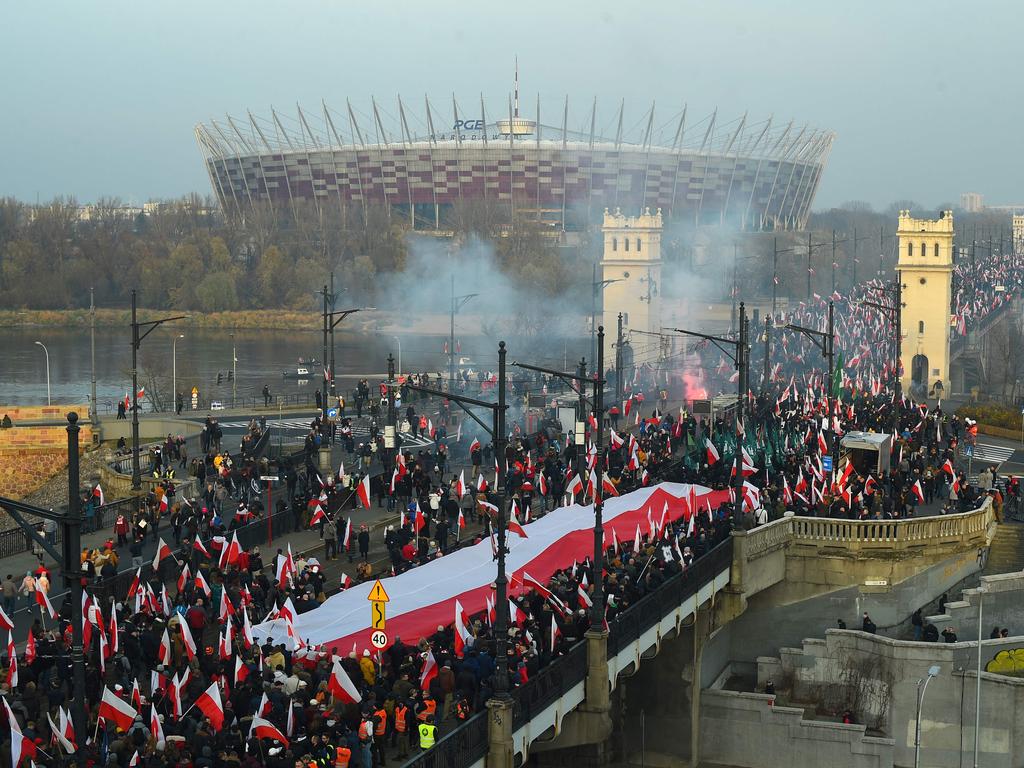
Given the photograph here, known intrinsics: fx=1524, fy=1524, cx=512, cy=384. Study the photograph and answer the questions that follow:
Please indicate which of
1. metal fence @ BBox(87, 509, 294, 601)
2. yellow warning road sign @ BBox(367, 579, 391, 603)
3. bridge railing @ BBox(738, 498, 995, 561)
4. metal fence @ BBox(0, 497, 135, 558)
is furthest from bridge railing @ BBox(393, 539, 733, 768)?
metal fence @ BBox(0, 497, 135, 558)

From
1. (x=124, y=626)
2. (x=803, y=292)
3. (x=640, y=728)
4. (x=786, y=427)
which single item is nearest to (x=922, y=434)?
(x=786, y=427)

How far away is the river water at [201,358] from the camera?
78.4m

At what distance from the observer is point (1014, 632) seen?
32.4 metres

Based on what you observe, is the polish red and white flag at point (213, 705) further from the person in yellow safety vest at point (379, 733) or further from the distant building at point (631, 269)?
the distant building at point (631, 269)

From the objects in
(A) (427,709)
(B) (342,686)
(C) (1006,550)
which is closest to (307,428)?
(C) (1006,550)

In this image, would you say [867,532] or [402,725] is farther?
[867,532]

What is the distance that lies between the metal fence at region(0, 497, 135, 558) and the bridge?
11583 mm

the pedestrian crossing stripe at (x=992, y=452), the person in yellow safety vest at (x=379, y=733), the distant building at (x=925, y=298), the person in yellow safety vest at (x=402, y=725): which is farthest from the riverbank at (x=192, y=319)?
the person in yellow safety vest at (x=379, y=733)

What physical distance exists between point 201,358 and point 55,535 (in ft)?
211

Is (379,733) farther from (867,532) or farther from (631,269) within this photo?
(631,269)

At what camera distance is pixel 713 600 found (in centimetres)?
2978

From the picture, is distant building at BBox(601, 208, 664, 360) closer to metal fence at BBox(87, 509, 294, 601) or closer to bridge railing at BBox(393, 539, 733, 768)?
metal fence at BBox(87, 509, 294, 601)

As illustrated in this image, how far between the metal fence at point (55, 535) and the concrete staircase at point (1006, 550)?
19314 millimetres

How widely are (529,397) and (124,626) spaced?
29521 mm
